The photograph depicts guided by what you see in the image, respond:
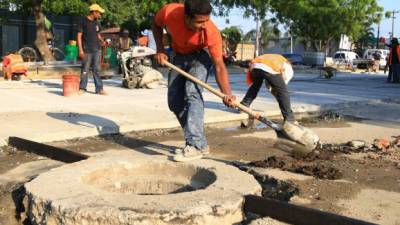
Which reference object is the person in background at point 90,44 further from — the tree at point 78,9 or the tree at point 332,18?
the tree at point 332,18

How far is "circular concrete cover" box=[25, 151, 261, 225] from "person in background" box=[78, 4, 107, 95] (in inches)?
265

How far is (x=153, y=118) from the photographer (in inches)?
320

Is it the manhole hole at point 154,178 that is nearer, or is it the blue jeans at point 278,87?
the manhole hole at point 154,178

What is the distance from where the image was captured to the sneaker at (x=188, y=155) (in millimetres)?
4778

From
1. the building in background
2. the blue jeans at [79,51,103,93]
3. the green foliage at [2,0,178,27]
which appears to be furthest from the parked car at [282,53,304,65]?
the blue jeans at [79,51,103,93]

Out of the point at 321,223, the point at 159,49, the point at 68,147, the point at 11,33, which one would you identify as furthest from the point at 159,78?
the point at 11,33

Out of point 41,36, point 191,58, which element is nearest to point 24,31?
point 41,36

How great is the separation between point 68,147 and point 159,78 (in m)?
6.93

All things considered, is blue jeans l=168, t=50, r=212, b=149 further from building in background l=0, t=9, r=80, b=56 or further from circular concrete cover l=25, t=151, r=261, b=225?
building in background l=0, t=9, r=80, b=56

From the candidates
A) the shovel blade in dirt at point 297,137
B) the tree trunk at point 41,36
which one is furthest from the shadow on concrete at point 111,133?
the tree trunk at point 41,36

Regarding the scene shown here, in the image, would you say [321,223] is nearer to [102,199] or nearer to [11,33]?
[102,199]

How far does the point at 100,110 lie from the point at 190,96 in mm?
3959

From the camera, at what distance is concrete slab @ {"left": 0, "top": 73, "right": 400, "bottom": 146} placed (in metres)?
7.09

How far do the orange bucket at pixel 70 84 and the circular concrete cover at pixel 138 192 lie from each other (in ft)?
20.6
